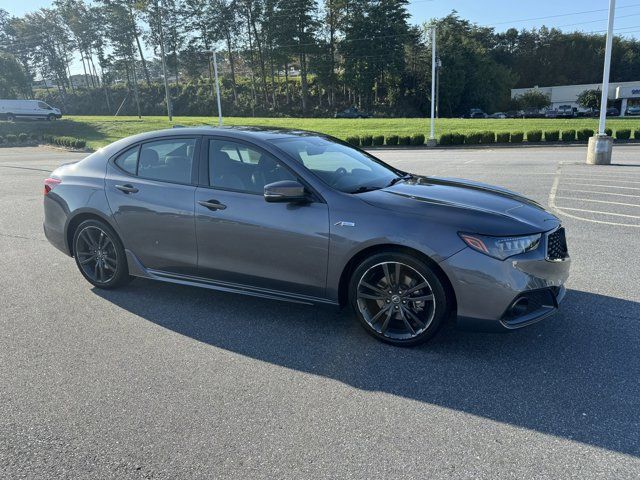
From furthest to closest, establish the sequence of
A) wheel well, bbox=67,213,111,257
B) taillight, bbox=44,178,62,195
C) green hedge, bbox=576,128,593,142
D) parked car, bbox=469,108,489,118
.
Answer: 1. parked car, bbox=469,108,489,118
2. green hedge, bbox=576,128,593,142
3. taillight, bbox=44,178,62,195
4. wheel well, bbox=67,213,111,257

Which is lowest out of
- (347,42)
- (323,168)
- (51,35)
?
(323,168)

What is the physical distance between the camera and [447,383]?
3172mm

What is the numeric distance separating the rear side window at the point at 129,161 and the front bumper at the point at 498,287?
122 inches

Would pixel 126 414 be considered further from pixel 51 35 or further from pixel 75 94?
pixel 51 35

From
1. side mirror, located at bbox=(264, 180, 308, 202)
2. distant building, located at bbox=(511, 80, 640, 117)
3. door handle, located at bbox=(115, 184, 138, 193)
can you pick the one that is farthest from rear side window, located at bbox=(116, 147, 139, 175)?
distant building, located at bbox=(511, 80, 640, 117)

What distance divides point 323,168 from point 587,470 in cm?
275

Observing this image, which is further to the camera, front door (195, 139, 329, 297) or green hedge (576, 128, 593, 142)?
green hedge (576, 128, 593, 142)

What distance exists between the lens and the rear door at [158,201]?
431 cm

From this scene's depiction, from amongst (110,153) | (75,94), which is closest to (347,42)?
(75,94)

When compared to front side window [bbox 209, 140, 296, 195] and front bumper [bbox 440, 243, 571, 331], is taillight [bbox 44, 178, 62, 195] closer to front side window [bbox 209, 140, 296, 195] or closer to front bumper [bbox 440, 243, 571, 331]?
front side window [bbox 209, 140, 296, 195]

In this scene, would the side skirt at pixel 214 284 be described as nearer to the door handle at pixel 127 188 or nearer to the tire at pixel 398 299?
the tire at pixel 398 299

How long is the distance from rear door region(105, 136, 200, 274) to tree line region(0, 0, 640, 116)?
67.3 metres

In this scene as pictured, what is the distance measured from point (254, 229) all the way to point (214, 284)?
728 mm

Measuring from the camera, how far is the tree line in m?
69.8
